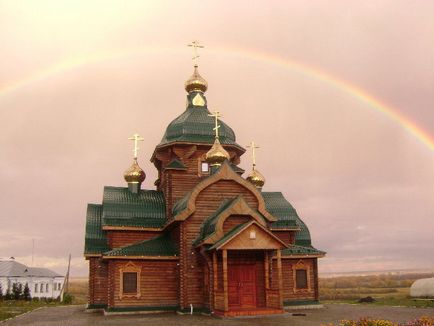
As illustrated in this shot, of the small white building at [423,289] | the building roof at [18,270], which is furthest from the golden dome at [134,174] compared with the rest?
the building roof at [18,270]

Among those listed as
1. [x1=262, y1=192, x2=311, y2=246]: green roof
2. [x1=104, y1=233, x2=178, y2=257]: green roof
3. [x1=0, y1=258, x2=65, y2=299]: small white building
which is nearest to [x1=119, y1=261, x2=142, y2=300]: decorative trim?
[x1=104, y1=233, x2=178, y2=257]: green roof

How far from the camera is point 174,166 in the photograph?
25953mm

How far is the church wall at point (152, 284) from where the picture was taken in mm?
21828

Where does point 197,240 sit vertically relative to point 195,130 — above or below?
below

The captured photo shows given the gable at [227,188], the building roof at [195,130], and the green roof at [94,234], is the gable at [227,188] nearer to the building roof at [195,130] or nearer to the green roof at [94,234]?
the building roof at [195,130]

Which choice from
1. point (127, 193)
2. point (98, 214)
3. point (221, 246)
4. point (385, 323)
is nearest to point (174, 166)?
point (127, 193)

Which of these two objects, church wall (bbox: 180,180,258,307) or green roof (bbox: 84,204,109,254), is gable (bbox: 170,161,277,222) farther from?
green roof (bbox: 84,204,109,254)

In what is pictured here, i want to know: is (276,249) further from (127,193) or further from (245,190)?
(127,193)

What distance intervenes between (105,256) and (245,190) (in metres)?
7.36

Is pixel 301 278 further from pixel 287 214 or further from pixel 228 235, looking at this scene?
pixel 228 235

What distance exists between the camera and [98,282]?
24.7 m

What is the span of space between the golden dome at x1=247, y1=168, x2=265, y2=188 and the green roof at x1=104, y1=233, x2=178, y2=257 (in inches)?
Result: 310

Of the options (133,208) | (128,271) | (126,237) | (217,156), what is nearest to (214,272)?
(128,271)

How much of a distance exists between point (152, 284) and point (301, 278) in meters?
8.37
